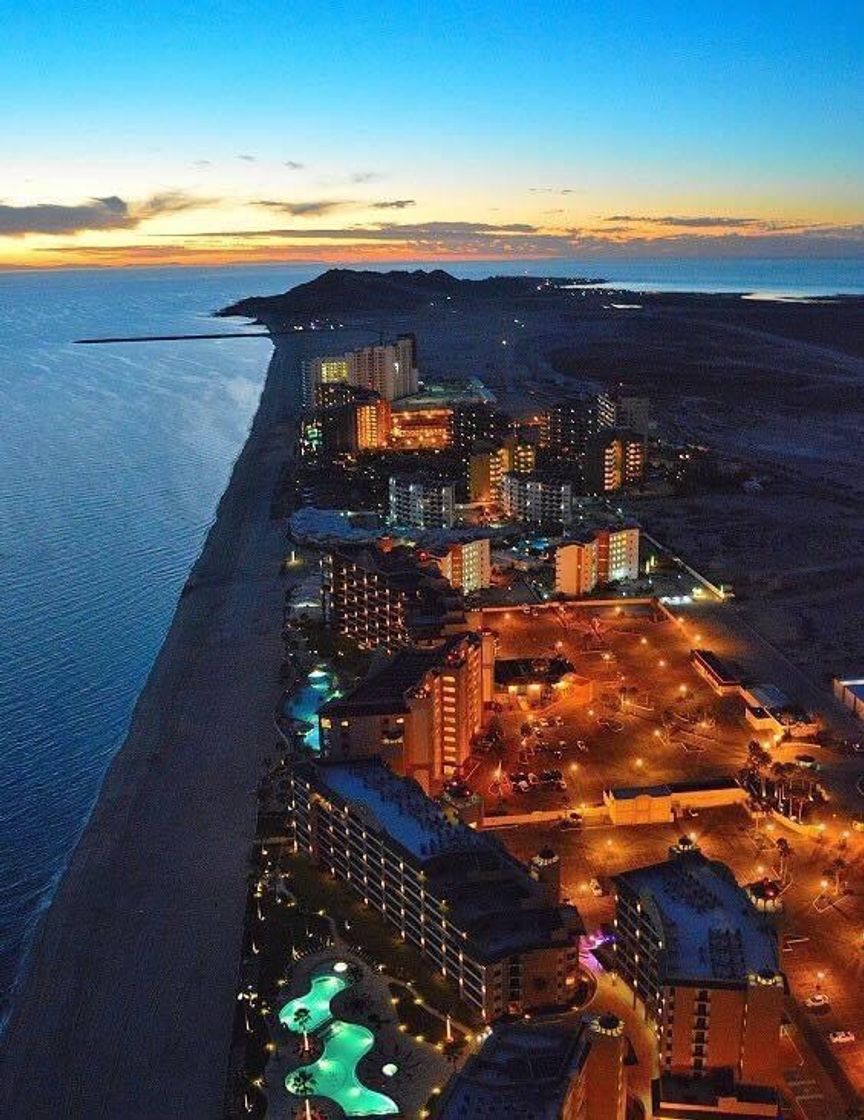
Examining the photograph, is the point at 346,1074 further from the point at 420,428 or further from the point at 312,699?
the point at 420,428

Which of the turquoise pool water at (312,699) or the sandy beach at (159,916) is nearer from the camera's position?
the sandy beach at (159,916)

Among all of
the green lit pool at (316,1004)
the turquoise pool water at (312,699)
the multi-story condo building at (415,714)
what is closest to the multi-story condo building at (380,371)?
the turquoise pool water at (312,699)

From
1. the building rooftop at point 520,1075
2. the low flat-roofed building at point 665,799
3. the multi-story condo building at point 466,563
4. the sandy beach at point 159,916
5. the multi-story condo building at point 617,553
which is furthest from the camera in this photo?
the multi-story condo building at point 617,553

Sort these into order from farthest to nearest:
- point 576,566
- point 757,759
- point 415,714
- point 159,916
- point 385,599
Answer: point 576,566, point 385,599, point 757,759, point 415,714, point 159,916

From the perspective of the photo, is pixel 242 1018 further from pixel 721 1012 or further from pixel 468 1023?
pixel 721 1012

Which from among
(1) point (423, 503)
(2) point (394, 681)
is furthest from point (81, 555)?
(2) point (394, 681)

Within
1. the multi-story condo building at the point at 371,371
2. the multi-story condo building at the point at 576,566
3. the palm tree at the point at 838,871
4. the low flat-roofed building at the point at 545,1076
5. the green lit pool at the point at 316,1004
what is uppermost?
the multi-story condo building at the point at 371,371

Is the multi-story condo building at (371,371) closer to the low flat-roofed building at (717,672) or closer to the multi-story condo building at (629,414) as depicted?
the multi-story condo building at (629,414)
